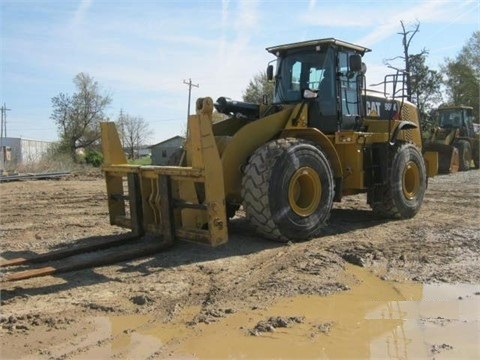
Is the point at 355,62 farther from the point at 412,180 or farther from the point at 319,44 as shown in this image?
the point at 412,180

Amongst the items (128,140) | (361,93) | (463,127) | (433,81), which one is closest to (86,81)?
(128,140)

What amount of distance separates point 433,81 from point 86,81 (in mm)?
32589

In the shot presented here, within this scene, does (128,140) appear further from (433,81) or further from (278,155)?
(278,155)

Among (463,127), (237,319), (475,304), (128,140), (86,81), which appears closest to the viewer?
(237,319)

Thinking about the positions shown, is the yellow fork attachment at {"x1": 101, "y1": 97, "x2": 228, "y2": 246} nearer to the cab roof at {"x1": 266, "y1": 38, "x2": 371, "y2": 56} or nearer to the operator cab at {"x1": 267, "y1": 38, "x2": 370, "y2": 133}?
the operator cab at {"x1": 267, "y1": 38, "x2": 370, "y2": 133}

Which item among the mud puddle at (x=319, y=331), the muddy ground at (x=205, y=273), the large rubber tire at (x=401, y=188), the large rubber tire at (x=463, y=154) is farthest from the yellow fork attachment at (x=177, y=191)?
the large rubber tire at (x=463, y=154)

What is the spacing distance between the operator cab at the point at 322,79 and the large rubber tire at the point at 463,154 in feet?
47.5

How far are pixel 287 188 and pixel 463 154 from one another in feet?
55.7

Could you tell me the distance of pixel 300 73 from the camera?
8.21 meters

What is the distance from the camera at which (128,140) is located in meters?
76.8

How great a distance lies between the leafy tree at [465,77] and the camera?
44281 mm

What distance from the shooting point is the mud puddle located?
366cm

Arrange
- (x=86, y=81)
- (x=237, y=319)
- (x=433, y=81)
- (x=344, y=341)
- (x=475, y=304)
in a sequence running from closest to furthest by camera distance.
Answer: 1. (x=344, y=341)
2. (x=237, y=319)
3. (x=475, y=304)
4. (x=433, y=81)
5. (x=86, y=81)

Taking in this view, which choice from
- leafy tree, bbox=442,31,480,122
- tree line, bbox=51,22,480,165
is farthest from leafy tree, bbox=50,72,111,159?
leafy tree, bbox=442,31,480,122
